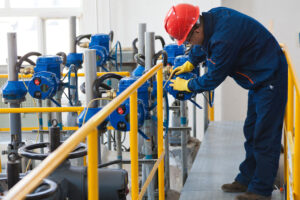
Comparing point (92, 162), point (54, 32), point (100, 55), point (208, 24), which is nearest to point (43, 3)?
point (54, 32)

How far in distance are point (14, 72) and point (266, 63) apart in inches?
93.0

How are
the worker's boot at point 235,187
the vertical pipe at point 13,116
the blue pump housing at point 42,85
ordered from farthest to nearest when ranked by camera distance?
the blue pump housing at point 42,85 < the vertical pipe at point 13,116 < the worker's boot at point 235,187

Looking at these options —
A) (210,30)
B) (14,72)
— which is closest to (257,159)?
(210,30)

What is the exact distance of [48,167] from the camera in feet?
4.38

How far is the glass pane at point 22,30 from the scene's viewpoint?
32.5 feet

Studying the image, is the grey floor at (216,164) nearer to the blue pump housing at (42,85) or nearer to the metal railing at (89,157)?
→ the metal railing at (89,157)

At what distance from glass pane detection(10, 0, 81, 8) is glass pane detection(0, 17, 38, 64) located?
0.82 feet

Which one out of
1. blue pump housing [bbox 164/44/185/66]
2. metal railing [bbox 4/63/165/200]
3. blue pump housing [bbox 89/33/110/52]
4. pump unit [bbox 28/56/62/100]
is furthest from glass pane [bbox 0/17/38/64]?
metal railing [bbox 4/63/165/200]

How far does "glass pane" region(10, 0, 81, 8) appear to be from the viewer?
9.84 metres

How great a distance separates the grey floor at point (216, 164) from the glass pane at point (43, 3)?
441cm

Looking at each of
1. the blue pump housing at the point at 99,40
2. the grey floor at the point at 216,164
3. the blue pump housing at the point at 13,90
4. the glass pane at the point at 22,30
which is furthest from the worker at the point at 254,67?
the glass pane at the point at 22,30

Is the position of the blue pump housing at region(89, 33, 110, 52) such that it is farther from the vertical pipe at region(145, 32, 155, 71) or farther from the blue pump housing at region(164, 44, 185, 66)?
the vertical pipe at region(145, 32, 155, 71)

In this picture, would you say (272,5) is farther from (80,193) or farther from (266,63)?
(80,193)

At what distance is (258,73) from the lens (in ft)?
11.7
